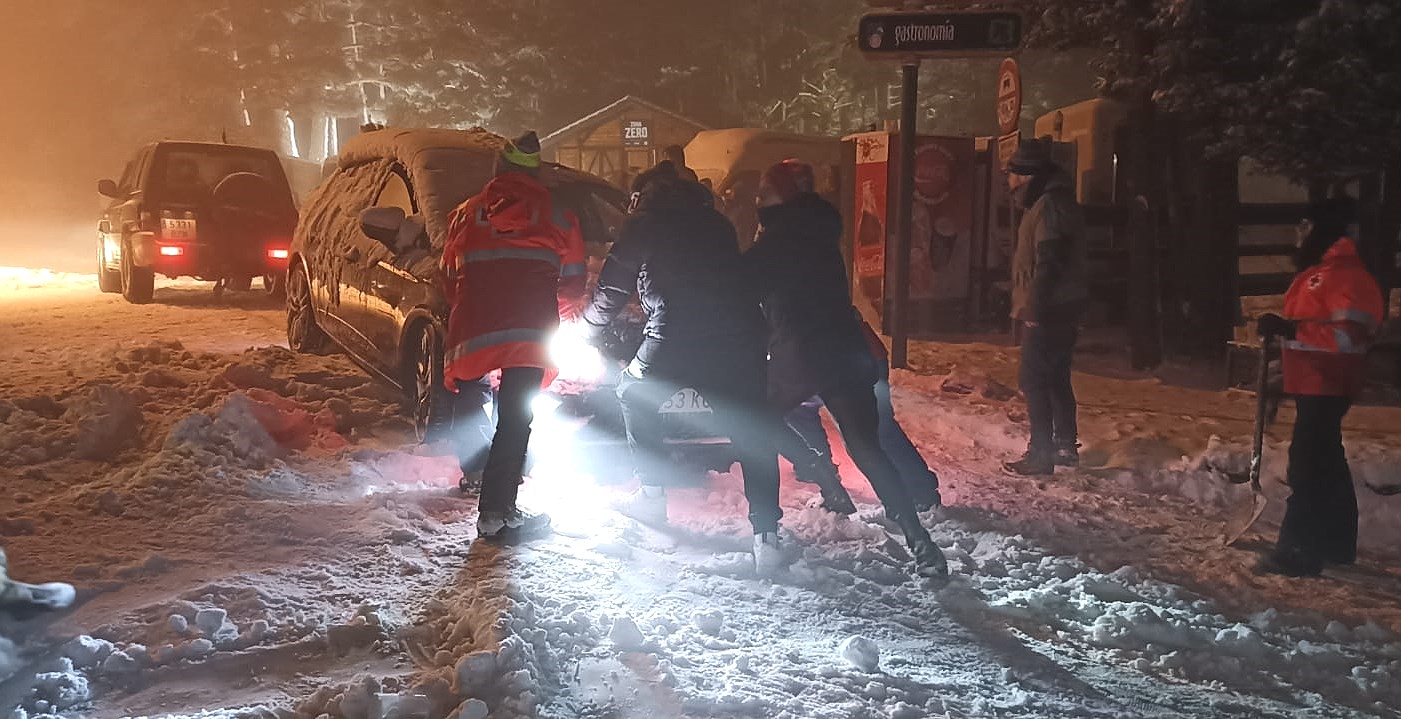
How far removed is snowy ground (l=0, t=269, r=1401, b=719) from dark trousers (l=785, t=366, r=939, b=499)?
0.20 meters

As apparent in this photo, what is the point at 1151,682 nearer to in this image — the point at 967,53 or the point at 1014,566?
the point at 1014,566

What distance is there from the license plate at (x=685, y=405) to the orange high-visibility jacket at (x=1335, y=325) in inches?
107

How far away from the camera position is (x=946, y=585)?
4898mm

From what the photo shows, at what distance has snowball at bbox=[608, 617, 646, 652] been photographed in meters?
4.10

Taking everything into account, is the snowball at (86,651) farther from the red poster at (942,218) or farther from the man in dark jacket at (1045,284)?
the red poster at (942,218)

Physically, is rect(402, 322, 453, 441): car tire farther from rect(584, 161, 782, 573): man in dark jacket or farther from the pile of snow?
the pile of snow

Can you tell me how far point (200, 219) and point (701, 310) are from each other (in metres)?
11.3

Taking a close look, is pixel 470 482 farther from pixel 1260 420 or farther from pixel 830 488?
pixel 1260 420

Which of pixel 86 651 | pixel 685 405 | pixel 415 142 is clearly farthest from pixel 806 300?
pixel 415 142

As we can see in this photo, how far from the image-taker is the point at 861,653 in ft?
13.2

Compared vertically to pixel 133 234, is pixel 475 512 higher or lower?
lower

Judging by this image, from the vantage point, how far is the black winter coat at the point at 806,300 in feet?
16.1

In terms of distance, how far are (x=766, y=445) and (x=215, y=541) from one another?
2.56 m

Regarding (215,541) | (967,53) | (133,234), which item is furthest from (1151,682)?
(133,234)
